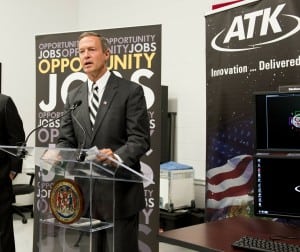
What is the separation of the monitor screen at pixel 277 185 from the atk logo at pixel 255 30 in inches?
45.8

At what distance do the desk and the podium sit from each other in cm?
29

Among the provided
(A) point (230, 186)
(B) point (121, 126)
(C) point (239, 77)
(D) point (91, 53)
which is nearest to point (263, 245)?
(B) point (121, 126)

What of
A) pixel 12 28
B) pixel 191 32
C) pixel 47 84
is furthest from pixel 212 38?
pixel 12 28

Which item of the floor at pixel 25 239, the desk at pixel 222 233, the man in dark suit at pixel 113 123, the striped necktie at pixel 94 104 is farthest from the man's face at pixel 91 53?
the floor at pixel 25 239

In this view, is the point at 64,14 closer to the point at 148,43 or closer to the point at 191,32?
the point at 191,32

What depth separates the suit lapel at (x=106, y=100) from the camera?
2.26 metres

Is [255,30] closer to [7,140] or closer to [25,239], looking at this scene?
[7,140]

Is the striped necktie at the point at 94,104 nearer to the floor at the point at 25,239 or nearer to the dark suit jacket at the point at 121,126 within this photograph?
the dark suit jacket at the point at 121,126

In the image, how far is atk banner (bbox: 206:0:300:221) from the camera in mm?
2773

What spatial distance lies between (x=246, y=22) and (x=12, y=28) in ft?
13.1

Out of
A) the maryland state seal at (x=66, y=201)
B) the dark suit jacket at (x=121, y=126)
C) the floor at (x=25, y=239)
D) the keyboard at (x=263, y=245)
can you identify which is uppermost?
the dark suit jacket at (x=121, y=126)

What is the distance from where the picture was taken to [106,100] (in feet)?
7.50

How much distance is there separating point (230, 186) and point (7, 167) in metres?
1.71

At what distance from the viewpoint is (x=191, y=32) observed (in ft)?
16.4
